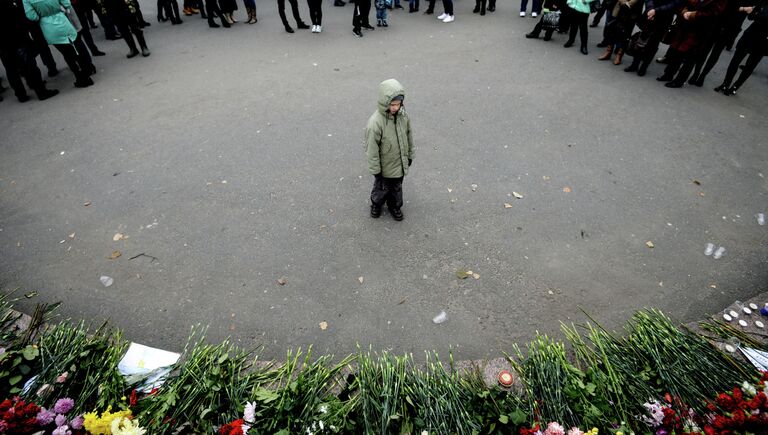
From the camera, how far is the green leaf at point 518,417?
261 cm

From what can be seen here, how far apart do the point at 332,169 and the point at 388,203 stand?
4.22ft

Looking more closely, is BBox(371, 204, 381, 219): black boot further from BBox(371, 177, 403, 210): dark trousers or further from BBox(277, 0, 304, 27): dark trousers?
BBox(277, 0, 304, 27): dark trousers

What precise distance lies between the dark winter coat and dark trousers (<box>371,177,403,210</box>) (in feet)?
21.6

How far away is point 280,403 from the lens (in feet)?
9.13

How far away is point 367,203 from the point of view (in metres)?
5.24

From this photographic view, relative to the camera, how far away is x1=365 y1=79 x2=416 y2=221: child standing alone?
3908 mm

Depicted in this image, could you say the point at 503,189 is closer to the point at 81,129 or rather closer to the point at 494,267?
the point at 494,267

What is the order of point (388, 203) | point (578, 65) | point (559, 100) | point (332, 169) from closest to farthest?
point (388, 203) < point (332, 169) < point (559, 100) < point (578, 65)

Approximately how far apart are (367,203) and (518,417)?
3218 mm

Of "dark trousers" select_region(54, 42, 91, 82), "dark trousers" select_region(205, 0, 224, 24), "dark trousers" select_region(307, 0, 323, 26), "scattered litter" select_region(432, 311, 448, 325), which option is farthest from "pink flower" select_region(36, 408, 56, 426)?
"dark trousers" select_region(205, 0, 224, 24)

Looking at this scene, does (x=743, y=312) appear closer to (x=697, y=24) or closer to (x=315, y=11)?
(x=697, y=24)

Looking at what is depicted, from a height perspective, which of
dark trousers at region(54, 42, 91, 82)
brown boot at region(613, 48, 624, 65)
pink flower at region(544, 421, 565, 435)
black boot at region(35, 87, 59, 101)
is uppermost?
dark trousers at region(54, 42, 91, 82)

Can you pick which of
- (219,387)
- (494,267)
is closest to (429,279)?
(494,267)

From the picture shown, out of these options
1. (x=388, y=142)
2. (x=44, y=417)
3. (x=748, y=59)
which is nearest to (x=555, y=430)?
(x=388, y=142)
